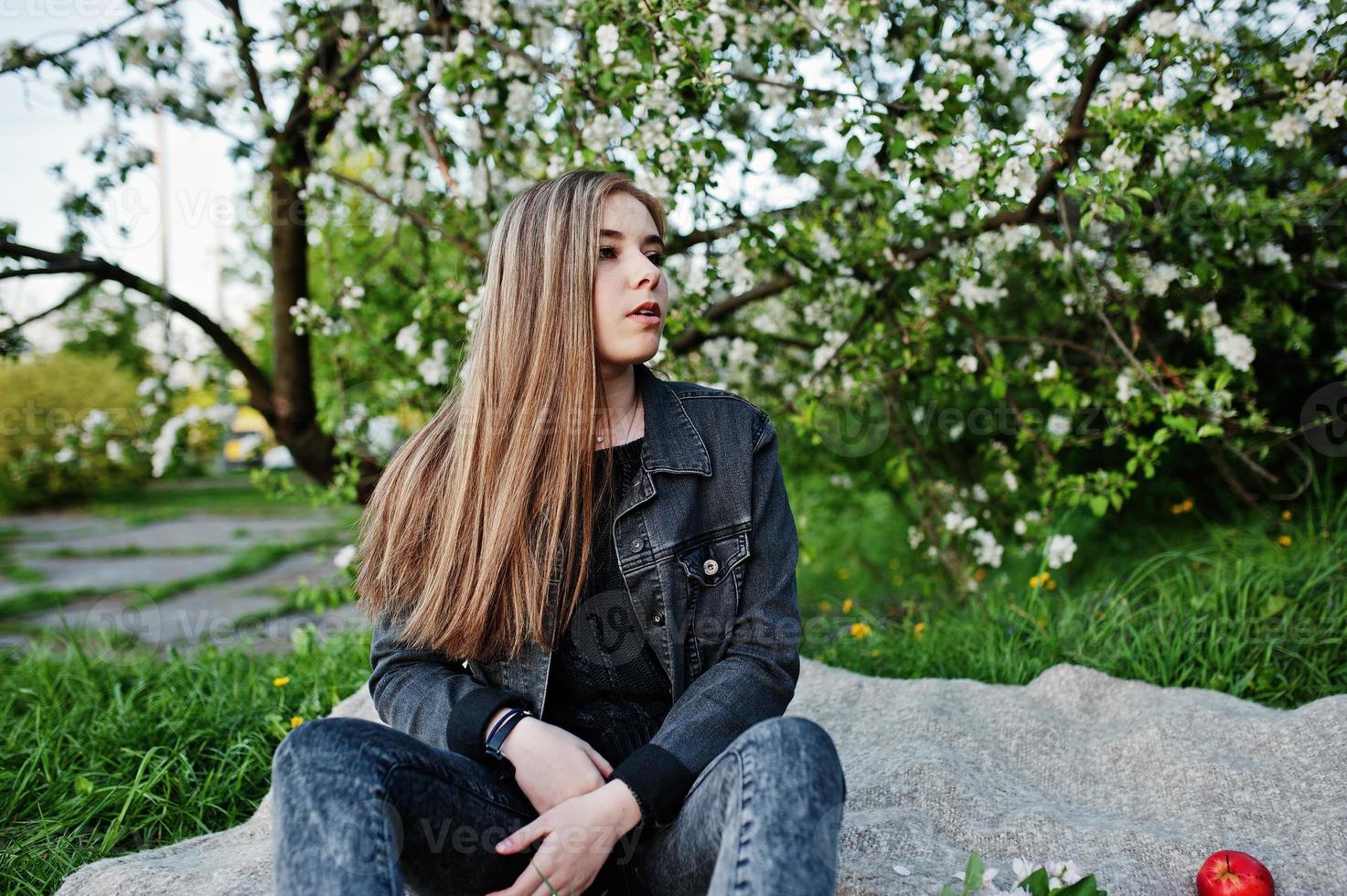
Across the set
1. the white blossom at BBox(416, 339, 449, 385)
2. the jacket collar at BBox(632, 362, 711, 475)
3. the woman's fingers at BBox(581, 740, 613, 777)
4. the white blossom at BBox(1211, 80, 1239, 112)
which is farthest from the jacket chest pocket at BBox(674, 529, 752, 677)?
the white blossom at BBox(1211, 80, 1239, 112)

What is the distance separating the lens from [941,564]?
412 centimetres

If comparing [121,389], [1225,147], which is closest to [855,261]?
[1225,147]

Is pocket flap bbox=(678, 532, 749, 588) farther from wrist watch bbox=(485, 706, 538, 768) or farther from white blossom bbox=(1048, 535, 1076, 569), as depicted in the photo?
white blossom bbox=(1048, 535, 1076, 569)

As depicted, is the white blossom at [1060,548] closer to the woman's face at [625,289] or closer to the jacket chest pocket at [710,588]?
the jacket chest pocket at [710,588]

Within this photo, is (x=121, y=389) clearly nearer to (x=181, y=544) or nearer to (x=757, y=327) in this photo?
(x=181, y=544)

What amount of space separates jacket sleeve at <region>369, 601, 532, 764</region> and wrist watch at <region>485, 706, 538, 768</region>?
0.01m

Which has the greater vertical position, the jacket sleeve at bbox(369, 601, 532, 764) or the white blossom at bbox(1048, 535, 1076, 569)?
the jacket sleeve at bbox(369, 601, 532, 764)

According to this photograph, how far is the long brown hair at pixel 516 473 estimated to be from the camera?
1721 millimetres

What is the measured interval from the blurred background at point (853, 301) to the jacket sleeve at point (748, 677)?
1.23 metres

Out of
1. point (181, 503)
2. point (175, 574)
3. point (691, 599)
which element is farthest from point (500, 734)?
point (181, 503)

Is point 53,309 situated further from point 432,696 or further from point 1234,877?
point 1234,877

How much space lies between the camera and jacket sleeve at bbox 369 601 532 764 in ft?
5.20

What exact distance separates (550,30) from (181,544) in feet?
23.3

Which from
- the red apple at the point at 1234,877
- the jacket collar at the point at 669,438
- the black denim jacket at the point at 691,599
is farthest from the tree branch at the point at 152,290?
the red apple at the point at 1234,877
